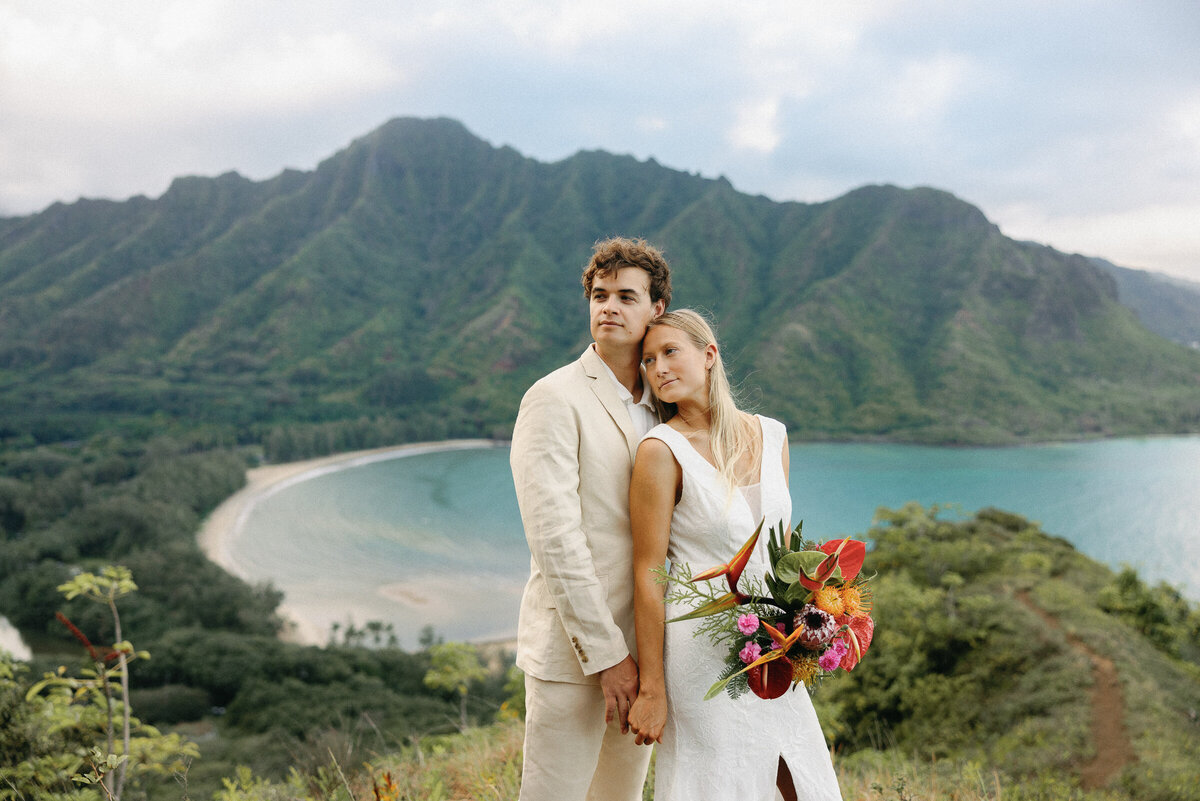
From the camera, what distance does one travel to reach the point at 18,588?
36.5 metres

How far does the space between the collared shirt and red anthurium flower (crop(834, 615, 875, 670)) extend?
86 centimetres

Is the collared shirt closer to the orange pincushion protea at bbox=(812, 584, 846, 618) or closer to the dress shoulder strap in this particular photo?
the dress shoulder strap

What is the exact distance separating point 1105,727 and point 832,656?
9734 millimetres

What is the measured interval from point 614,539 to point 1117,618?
1591cm

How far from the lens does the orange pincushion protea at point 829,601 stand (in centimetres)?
173

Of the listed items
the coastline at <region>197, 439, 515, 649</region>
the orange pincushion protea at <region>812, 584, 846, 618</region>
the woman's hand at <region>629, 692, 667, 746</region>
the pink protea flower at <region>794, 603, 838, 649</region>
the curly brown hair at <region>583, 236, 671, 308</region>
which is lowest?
the coastline at <region>197, 439, 515, 649</region>

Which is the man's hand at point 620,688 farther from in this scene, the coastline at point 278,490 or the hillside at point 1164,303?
the hillside at point 1164,303

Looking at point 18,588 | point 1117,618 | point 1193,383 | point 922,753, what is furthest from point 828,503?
point 1193,383

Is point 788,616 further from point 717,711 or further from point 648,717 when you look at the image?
point 648,717

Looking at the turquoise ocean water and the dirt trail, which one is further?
the turquoise ocean water

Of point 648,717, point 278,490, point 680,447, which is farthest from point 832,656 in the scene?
point 278,490

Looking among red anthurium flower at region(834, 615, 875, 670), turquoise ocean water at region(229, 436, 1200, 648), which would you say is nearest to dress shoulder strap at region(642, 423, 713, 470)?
red anthurium flower at region(834, 615, 875, 670)

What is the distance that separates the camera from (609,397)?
220cm

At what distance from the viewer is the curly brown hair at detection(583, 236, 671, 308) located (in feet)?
7.28
